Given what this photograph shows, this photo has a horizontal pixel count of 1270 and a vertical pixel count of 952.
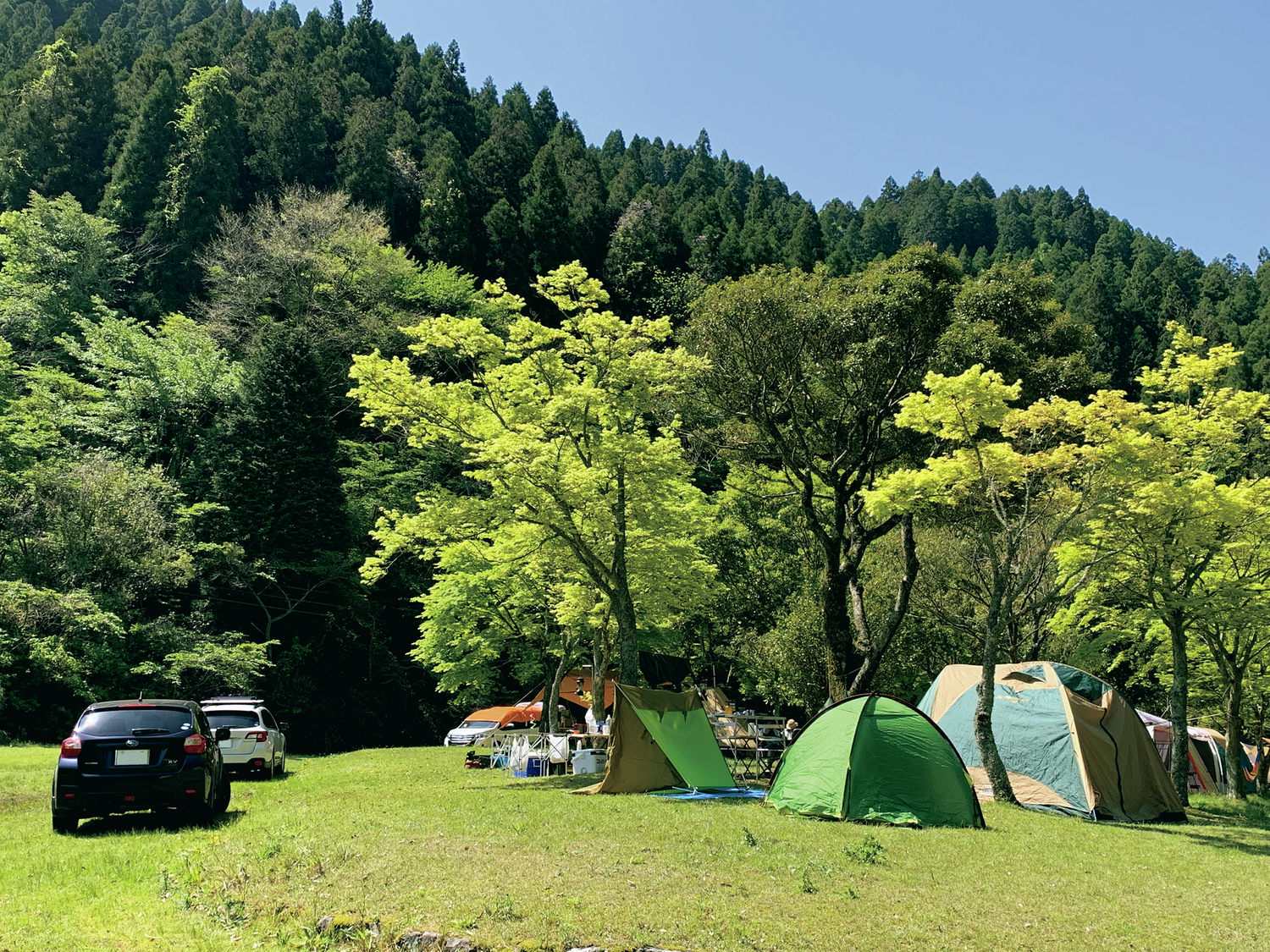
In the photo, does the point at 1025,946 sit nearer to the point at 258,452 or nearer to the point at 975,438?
the point at 975,438

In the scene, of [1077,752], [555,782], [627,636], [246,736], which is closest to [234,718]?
[246,736]

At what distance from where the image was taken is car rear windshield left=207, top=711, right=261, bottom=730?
49.9 ft

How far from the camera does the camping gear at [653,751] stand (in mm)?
13258

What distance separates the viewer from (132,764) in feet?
30.2

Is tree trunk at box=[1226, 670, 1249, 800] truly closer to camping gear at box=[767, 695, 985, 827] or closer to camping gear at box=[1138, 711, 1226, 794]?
camping gear at box=[1138, 711, 1226, 794]

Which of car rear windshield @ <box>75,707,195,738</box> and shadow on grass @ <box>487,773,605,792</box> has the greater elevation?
car rear windshield @ <box>75,707,195,738</box>

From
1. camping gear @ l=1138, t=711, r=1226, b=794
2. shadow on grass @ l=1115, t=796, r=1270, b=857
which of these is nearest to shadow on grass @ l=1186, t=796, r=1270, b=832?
shadow on grass @ l=1115, t=796, r=1270, b=857

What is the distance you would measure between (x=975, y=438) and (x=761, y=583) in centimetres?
1688

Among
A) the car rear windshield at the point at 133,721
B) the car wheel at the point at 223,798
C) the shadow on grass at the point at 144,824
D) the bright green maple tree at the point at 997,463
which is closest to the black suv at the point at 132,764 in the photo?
the car rear windshield at the point at 133,721

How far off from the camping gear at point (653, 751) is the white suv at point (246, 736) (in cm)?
592

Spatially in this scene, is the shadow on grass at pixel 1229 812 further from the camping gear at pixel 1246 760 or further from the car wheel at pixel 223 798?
the car wheel at pixel 223 798

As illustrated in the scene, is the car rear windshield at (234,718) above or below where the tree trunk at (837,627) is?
below

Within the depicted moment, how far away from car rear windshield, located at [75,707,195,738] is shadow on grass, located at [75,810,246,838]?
1032 millimetres

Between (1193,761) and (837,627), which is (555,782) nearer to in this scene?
(837,627)
